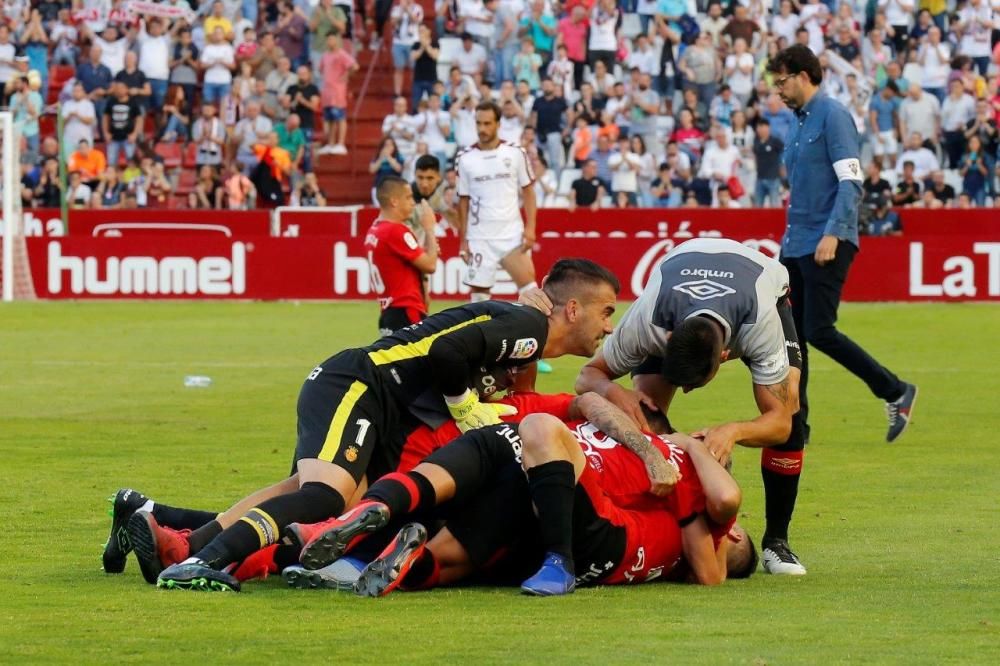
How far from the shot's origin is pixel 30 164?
31.8 metres

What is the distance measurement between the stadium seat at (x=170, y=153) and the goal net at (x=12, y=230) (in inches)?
175

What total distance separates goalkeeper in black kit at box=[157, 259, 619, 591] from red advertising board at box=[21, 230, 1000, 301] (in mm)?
19352

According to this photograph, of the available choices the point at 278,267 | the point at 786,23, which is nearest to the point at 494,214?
the point at 278,267

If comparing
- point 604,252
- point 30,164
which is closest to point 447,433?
point 604,252

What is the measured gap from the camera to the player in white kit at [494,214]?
60.4ft

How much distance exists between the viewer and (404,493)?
6.79m

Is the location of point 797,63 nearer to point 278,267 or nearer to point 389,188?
point 389,188

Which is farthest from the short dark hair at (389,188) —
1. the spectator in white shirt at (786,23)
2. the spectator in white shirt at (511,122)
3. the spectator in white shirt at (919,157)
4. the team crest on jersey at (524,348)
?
the spectator in white shirt at (786,23)

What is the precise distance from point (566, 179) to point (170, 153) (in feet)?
24.5

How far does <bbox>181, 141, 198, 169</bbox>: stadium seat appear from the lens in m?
32.8

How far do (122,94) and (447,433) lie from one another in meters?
26.0

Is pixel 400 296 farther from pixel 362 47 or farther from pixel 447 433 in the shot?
pixel 362 47

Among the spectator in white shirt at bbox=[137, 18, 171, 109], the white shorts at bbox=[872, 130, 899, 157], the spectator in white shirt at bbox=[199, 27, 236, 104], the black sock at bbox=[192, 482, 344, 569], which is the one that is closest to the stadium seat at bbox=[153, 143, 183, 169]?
the spectator in white shirt at bbox=[137, 18, 171, 109]

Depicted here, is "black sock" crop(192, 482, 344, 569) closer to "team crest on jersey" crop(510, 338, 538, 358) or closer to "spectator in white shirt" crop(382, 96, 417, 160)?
"team crest on jersey" crop(510, 338, 538, 358)
